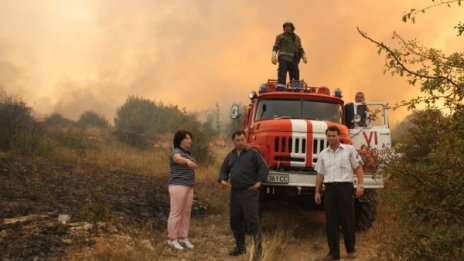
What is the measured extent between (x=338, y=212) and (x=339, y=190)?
1.12 feet

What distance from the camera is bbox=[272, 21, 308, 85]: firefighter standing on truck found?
980cm

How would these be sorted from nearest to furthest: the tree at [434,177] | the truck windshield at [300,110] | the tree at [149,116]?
the tree at [434,177] < the truck windshield at [300,110] < the tree at [149,116]

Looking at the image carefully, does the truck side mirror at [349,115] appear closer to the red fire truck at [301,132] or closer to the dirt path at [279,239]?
the red fire truck at [301,132]

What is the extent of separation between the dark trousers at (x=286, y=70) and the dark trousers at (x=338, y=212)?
4.09m

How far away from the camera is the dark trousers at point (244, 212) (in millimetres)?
6074

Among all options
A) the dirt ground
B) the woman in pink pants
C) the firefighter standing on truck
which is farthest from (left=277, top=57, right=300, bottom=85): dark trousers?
the woman in pink pants

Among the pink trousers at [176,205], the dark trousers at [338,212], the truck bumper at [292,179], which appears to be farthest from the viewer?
the truck bumper at [292,179]

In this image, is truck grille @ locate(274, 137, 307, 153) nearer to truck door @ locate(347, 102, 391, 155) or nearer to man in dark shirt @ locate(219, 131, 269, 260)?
man in dark shirt @ locate(219, 131, 269, 260)

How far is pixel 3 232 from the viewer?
6.03 metres

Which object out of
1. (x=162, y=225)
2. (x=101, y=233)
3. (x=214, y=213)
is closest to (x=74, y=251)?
(x=101, y=233)

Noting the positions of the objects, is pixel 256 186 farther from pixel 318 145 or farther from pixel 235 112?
pixel 235 112

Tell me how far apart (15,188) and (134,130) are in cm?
1953

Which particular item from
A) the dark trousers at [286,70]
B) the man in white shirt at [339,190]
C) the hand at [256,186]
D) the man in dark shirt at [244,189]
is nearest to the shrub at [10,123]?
the dark trousers at [286,70]

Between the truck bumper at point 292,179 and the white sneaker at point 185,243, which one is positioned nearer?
the white sneaker at point 185,243
